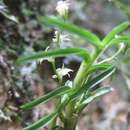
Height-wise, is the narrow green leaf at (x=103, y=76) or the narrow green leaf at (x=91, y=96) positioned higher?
the narrow green leaf at (x=103, y=76)

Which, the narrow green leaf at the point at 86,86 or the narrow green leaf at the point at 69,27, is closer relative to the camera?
the narrow green leaf at the point at 69,27

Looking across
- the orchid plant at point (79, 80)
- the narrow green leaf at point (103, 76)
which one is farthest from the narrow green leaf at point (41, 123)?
the narrow green leaf at point (103, 76)

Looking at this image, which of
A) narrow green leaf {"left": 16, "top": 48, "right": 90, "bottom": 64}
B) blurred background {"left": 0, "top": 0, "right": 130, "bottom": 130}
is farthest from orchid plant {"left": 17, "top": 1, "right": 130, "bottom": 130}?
blurred background {"left": 0, "top": 0, "right": 130, "bottom": 130}

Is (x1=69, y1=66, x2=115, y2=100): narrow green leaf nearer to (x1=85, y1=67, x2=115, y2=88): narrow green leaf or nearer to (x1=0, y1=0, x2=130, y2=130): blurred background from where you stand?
(x1=85, y1=67, x2=115, y2=88): narrow green leaf

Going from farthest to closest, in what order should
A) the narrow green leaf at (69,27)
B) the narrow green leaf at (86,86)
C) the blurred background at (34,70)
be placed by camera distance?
1. the blurred background at (34,70)
2. the narrow green leaf at (86,86)
3. the narrow green leaf at (69,27)

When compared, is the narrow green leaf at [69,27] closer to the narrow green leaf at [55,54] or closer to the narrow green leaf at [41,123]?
the narrow green leaf at [55,54]

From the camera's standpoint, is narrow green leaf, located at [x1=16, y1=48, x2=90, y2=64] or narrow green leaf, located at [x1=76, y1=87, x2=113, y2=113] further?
narrow green leaf, located at [x1=76, y1=87, x2=113, y2=113]

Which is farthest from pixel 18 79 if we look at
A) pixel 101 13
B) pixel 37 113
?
pixel 101 13

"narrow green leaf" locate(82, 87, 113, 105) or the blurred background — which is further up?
"narrow green leaf" locate(82, 87, 113, 105)

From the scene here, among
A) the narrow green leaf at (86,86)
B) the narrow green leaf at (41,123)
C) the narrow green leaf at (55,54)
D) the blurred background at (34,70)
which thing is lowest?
the blurred background at (34,70)
